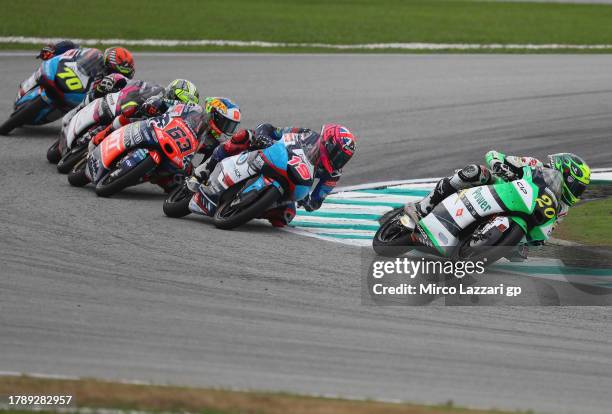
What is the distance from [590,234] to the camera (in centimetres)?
1248

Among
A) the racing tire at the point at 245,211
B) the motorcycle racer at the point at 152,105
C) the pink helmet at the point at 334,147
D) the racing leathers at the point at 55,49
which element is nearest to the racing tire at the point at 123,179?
the motorcycle racer at the point at 152,105

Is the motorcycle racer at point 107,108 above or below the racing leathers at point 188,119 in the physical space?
below

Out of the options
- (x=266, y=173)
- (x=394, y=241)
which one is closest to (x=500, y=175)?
(x=394, y=241)

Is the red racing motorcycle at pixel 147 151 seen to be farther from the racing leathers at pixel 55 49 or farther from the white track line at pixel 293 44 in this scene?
the white track line at pixel 293 44

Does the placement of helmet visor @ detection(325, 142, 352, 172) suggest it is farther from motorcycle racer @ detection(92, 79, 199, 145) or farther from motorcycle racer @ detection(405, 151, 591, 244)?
motorcycle racer @ detection(92, 79, 199, 145)

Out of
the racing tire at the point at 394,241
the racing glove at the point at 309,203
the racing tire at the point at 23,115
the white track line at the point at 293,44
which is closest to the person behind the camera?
the racing tire at the point at 394,241

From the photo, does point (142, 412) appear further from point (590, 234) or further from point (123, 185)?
point (590, 234)

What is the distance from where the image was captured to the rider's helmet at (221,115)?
12578mm

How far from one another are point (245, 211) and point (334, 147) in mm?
1142

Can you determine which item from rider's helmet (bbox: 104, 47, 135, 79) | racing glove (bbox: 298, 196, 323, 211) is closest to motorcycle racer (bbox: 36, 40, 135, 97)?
rider's helmet (bbox: 104, 47, 135, 79)

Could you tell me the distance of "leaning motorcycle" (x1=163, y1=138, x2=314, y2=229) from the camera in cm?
1136

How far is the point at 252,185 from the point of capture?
11.4m

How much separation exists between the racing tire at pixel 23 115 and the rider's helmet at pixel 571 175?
26.4 ft

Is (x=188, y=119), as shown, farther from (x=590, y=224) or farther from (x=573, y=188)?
(x=590, y=224)
